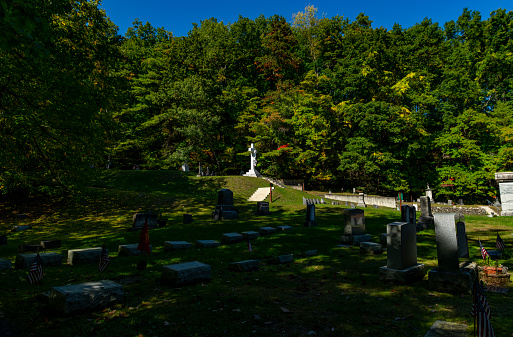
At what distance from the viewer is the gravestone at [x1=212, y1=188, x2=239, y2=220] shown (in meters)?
17.8

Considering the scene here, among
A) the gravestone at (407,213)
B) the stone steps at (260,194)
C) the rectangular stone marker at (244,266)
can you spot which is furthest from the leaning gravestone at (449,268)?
the stone steps at (260,194)

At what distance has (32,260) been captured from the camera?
7.98m

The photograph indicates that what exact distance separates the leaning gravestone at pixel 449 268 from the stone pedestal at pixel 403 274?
0.46m

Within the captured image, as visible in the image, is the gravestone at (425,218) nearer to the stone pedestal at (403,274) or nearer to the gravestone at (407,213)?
the gravestone at (407,213)

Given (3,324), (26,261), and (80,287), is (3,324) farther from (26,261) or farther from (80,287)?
(26,261)

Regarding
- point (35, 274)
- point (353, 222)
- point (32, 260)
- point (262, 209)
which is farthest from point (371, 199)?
point (35, 274)

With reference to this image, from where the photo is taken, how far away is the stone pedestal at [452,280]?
5938 mm

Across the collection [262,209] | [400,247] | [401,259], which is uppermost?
[262,209]

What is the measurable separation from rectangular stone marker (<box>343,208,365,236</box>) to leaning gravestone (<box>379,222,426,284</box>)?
4094 millimetres

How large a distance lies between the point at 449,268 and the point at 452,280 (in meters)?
0.32

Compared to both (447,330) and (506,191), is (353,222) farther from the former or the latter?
(506,191)

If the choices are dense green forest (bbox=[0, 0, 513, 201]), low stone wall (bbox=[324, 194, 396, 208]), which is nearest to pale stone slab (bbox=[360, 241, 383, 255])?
low stone wall (bbox=[324, 194, 396, 208])

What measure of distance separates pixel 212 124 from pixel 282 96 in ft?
36.7

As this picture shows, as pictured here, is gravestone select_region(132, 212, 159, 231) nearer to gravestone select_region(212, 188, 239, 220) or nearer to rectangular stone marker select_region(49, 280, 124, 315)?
gravestone select_region(212, 188, 239, 220)
